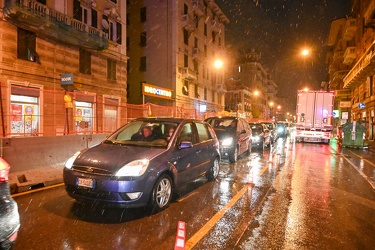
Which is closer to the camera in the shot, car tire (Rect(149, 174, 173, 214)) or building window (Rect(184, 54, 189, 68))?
car tire (Rect(149, 174, 173, 214))

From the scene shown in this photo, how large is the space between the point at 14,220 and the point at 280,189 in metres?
5.94

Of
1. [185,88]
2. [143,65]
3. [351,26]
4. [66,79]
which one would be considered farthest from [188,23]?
[351,26]

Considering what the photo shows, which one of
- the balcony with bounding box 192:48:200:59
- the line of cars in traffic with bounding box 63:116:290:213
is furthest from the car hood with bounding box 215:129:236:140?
the balcony with bounding box 192:48:200:59

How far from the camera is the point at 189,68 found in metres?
34.6

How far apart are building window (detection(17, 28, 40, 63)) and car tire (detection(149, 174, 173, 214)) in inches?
616

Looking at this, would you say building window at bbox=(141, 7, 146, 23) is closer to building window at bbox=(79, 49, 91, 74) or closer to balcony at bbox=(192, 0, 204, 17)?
balcony at bbox=(192, 0, 204, 17)

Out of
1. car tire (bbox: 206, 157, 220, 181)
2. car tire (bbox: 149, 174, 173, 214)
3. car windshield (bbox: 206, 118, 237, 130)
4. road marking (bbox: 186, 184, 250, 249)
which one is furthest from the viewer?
car windshield (bbox: 206, 118, 237, 130)

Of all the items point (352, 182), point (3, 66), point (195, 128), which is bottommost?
point (352, 182)

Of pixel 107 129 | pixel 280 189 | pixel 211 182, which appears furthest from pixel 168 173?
pixel 107 129

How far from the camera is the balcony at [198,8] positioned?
3656cm

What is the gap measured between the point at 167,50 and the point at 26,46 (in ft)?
58.8

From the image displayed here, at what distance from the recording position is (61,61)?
64.5 ft

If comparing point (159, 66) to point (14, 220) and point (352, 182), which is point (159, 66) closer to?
point (352, 182)

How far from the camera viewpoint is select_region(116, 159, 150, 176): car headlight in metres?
4.80
